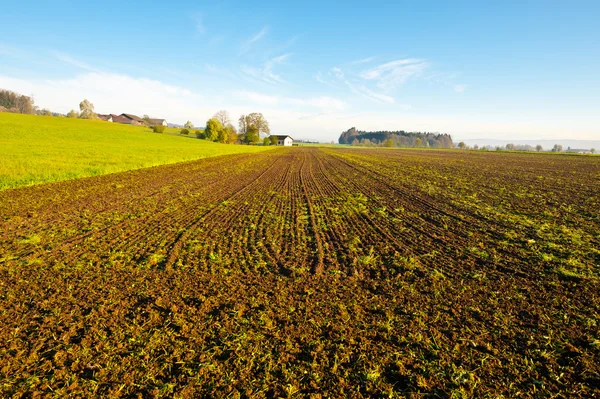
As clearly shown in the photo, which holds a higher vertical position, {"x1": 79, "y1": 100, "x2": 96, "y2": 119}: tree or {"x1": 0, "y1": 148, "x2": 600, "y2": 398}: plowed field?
{"x1": 79, "y1": 100, "x2": 96, "y2": 119}: tree

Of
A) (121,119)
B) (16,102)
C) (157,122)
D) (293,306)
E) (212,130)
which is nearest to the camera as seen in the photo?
(293,306)

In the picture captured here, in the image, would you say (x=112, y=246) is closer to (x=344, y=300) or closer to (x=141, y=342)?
(x=141, y=342)

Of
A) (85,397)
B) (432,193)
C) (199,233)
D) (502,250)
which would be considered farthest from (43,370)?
(432,193)

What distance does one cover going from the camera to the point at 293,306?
179 inches

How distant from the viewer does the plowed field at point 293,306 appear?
321 centimetres

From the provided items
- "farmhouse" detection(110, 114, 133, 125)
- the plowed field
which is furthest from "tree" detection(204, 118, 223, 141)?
the plowed field

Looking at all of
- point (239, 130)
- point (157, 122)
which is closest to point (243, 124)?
point (239, 130)

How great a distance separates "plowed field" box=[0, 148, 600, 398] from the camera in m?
3.21

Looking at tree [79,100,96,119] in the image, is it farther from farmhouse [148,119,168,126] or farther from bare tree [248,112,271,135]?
bare tree [248,112,271,135]

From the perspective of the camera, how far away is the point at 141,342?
3.66m

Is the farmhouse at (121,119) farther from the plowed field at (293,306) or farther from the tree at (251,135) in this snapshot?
the plowed field at (293,306)

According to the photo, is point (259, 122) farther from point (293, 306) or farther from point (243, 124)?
point (293, 306)

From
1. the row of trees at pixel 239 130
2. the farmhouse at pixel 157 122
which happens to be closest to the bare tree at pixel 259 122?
the row of trees at pixel 239 130

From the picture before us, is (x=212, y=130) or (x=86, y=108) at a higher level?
(x=86, y=108)
